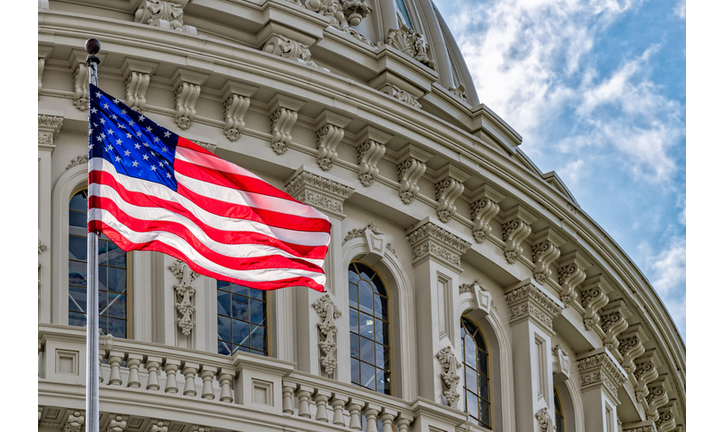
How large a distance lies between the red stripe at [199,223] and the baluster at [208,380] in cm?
385

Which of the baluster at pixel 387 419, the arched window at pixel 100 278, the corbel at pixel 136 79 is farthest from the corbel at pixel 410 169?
the arched window at pixel 100 278

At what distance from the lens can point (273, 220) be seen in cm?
2136

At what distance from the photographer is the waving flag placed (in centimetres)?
1988

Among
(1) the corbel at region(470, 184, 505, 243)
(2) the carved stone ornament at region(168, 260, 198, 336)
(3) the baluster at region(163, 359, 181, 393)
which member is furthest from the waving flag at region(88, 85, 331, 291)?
(1) the corbel at region(470, 184, 505, 243)

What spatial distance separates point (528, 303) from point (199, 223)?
14197 mm

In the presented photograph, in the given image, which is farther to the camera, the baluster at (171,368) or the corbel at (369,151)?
the corbel at (369,151)

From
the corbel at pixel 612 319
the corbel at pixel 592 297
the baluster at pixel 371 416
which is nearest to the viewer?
the baluster at pixel 371 416

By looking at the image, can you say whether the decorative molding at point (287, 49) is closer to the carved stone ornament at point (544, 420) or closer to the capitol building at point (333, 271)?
the capitol building at point (333, 271)

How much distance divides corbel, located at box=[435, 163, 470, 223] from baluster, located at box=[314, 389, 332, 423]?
734cm

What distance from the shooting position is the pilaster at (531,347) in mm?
33062

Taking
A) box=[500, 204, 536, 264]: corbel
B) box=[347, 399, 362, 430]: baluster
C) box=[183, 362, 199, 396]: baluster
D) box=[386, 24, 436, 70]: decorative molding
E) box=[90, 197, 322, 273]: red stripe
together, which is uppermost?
box=[386, 24, 436, 70]: decorative molding

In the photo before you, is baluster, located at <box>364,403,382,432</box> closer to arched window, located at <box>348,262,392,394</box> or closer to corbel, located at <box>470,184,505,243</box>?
arched window, located at <box>348,262,392,394</box>

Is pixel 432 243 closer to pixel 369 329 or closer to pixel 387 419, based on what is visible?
pixel 369 329

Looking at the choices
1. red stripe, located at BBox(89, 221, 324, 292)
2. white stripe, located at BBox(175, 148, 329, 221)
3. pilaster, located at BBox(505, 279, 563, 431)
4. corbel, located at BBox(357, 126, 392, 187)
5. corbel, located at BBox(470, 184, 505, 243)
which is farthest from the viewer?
pilaster, located at BBox(505, 279, 563, 431)
